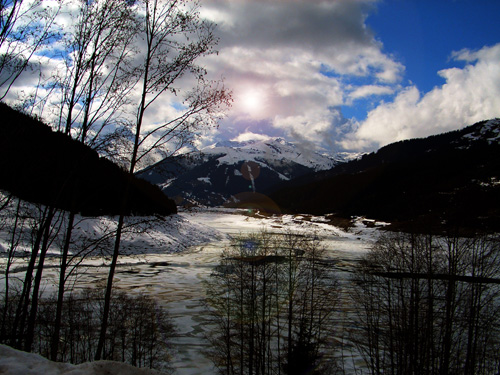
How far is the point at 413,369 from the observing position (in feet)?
65.1

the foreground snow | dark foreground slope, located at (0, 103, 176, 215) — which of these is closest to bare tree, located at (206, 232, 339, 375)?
dark foreground slope, located at (0, 103, 176, 215)

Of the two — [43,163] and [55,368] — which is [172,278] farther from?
[55,368]

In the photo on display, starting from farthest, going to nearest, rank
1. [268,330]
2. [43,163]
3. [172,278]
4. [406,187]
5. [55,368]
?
[406,187] → [172,278] → [268,330] → [43,163] → [55,368]

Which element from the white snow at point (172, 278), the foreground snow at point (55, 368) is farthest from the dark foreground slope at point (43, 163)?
the foreground snow at point (55, 368)

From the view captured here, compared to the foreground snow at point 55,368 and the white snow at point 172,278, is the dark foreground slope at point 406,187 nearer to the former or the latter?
the white snow at point 172,278

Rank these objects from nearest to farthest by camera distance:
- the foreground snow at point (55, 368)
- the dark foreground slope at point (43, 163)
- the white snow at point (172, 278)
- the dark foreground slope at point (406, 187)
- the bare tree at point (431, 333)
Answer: the foreground snow at point (55, 368), the white snow at point (172, 278), the dark foreground slope at point (43, 163), the bare tree at point (431, 333), the dark foreground slope at point (406, 187)

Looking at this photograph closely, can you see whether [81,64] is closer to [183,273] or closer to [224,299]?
[224,299]

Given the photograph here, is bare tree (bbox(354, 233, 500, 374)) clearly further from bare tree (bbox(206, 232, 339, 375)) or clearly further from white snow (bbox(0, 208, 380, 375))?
white snow (bbox(0, 208, 380, 375))

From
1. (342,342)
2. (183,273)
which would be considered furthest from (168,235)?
(342,342)

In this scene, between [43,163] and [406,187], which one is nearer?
[43,163]

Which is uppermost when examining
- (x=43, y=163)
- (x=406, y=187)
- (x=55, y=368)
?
(x=406, y=187)

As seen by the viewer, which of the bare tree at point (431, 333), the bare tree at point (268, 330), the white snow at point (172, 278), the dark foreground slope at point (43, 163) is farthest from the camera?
the bare tree at point (431, 333)

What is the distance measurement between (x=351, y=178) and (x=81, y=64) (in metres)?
164

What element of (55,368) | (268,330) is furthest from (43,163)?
(268,330)
